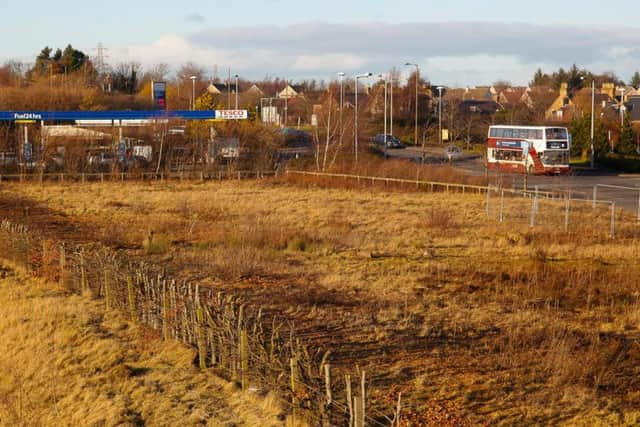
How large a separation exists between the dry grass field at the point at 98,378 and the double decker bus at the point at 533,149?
3945 centimetres

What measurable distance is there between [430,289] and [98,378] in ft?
27.9

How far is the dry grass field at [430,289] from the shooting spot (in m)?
12.6

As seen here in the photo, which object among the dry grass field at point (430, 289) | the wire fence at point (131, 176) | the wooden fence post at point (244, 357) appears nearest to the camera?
the wooden fence post at point (244, 357)

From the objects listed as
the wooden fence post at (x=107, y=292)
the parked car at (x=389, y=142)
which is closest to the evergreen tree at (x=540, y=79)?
the parked car at (x=389, y=142)

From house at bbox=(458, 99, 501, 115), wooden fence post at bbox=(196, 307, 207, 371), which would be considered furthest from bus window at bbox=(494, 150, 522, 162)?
wooden fence post at bbox=(196, 307, 207, 371)

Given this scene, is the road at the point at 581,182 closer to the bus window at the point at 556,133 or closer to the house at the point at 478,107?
the bus window at the point at 556,133

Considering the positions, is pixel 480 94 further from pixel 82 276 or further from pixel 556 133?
pixel 82 276

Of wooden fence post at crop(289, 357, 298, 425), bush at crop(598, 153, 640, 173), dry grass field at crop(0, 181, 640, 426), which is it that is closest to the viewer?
wooden fence post at crop(289, 357, 298, 425)

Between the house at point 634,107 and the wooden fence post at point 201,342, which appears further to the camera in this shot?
the house at point 634,107

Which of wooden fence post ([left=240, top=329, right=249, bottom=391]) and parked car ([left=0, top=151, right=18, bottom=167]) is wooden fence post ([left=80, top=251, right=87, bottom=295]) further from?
parked car ([left=0, top=151, right=18, bottom=167])

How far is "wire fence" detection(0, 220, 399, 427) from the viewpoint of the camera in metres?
10.8

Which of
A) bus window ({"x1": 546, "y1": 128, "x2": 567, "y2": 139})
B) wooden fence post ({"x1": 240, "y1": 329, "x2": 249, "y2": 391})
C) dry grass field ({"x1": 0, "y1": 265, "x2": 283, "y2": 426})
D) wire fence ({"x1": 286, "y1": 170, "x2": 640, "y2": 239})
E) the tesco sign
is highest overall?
the tesco sign

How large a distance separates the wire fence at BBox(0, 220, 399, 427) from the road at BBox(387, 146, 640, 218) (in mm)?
23148

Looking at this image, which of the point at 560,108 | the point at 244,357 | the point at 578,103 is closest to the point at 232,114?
the point at 244,357
